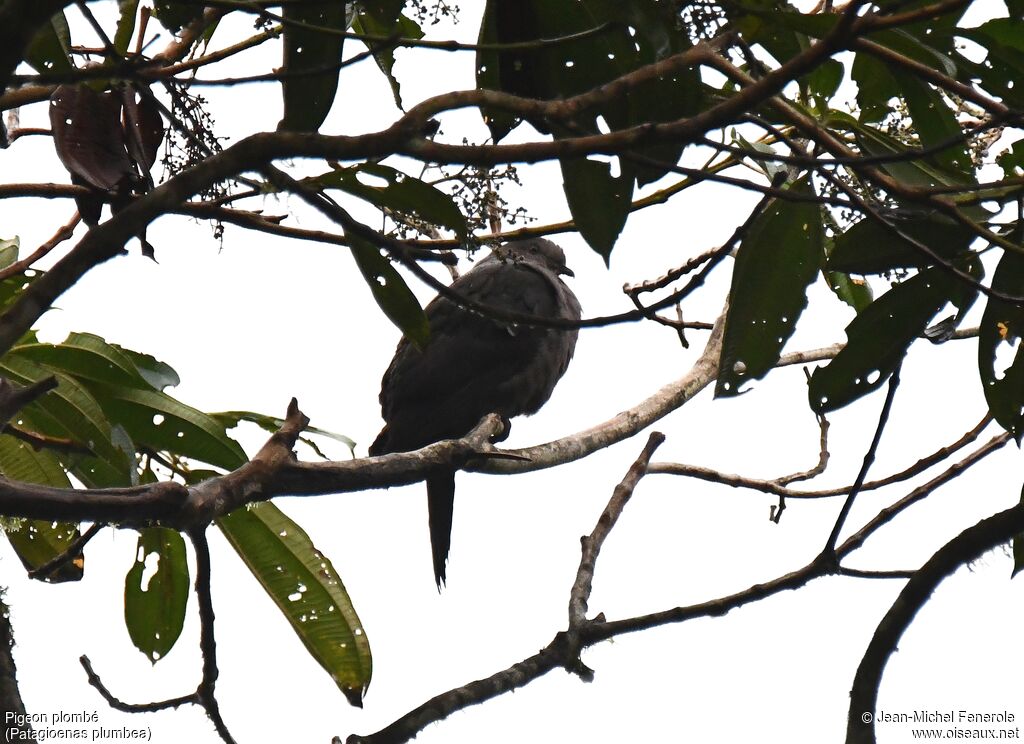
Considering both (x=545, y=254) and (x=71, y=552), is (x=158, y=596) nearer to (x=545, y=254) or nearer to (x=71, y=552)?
(x=71, y=552)

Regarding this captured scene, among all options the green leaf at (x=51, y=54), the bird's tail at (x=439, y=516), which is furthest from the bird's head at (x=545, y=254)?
the green leaf at (x=51, y=54)

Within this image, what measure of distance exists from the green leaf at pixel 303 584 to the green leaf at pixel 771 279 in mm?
1026

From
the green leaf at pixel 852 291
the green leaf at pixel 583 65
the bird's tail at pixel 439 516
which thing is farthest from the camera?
the bird's tail at pixel 439 516

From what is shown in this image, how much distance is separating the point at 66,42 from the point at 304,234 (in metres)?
0.59

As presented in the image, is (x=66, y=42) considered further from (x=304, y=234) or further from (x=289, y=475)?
(x=289, y=475)

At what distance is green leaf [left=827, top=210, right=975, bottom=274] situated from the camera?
2.02 m

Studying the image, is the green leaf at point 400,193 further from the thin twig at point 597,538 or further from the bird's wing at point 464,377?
the bird's wing at point 464,377

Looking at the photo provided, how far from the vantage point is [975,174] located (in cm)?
209

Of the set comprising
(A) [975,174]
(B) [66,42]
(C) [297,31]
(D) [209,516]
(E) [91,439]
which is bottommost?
(D) [209,516]

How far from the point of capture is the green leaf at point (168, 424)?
226cm

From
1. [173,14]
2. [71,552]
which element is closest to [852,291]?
[173,14]

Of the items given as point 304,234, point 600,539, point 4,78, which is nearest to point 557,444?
point 600,539

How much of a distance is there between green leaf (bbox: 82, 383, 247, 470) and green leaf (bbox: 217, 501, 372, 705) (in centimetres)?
21

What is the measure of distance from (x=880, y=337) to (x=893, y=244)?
20cm
